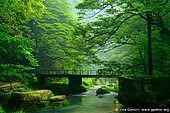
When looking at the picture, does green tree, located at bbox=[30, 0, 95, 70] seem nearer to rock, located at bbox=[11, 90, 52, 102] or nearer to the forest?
the forest

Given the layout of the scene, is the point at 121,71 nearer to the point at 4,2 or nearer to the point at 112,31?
the point at 112,31

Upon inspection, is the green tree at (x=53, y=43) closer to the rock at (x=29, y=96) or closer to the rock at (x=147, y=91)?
the rock at (x=29, y=96)

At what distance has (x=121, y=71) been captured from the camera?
75.8ft

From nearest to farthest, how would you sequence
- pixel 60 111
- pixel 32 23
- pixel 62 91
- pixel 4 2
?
pixel 4 2 → pixel 60 111 → pixel 62 91 → pixel 32 23

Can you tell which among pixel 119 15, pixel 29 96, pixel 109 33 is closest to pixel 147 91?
pixel 119 15

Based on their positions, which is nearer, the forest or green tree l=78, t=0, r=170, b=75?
the forest

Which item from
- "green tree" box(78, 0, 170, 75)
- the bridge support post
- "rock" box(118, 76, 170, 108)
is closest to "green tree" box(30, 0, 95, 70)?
the bridge support post

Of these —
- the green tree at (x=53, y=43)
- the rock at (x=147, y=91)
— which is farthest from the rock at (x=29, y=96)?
the green tree at (x=53, y=43)

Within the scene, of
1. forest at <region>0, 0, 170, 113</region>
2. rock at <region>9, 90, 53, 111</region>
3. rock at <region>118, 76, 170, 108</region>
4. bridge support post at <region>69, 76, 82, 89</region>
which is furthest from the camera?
bridge support post at <region>69, 76, 82, 89</region>

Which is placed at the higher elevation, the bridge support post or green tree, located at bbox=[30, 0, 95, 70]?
green tree, located at bbox=[30, 0, 95, 70]

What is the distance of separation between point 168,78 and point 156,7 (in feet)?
15.1

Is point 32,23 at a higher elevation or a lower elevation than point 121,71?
higher

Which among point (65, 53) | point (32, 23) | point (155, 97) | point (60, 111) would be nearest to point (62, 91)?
point (65, 53)

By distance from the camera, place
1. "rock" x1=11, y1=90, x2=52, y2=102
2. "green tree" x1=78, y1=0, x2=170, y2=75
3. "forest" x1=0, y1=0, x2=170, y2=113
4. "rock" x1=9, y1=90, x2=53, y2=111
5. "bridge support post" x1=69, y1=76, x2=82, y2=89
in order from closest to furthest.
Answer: "forest" x1=0, y1=0, x2=170, y2=113 < "green tree" x1=78, y1=0, x2=170, y2=75 < "rock" x1=9, y1=90, x2=53, y2=111 < "rock" x1=11, y1=90, x2=52, y2=102 < "bridge support post" x1=69, y1=76, x2=82, y2=89
